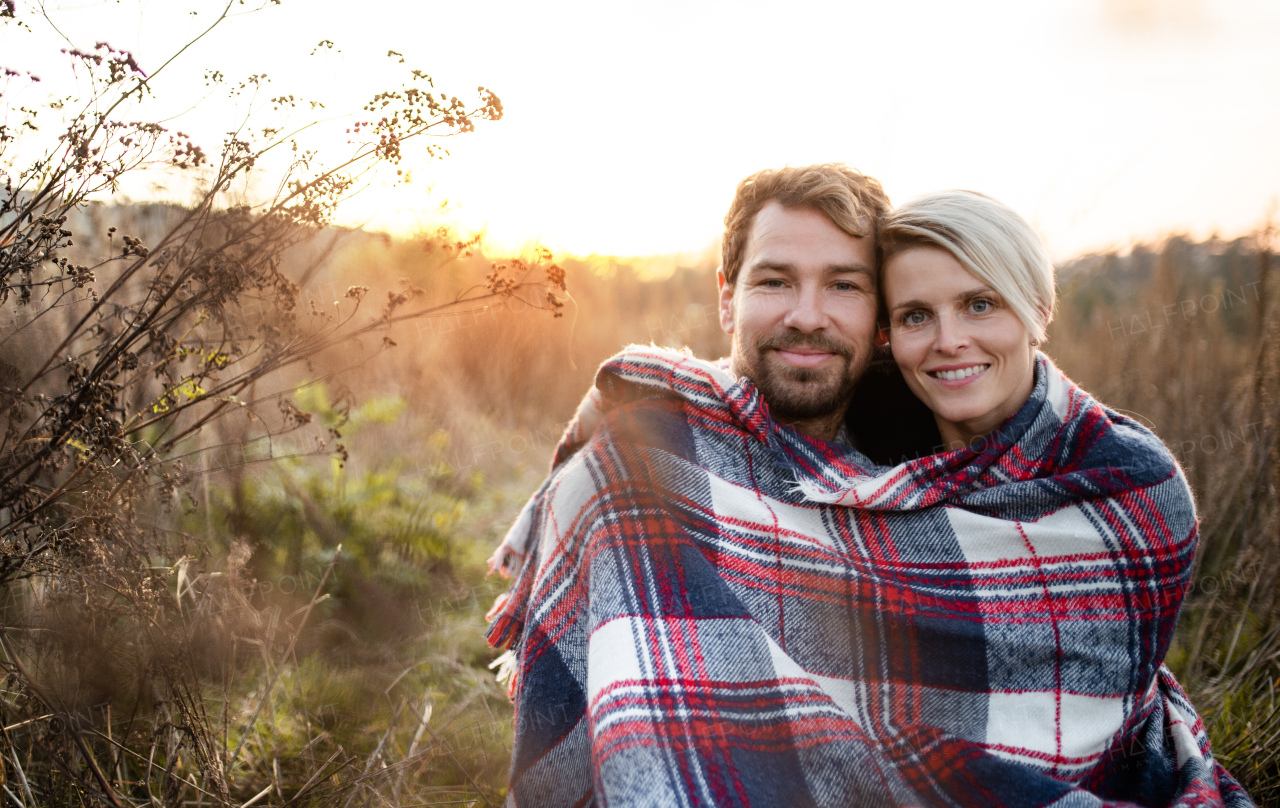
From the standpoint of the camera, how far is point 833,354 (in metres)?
2.20

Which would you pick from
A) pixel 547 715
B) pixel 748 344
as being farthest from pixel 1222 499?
pixel 547 715

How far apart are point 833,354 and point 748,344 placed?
25 centimetres

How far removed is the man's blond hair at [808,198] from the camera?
2.22 meters

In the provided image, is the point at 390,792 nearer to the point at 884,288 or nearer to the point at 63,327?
the point at 63,327

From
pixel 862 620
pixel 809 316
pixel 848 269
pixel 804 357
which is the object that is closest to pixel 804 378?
pixel 804 357

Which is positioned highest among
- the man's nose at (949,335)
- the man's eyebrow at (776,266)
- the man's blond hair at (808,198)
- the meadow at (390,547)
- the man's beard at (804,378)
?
the man's blond hair at (808,198)

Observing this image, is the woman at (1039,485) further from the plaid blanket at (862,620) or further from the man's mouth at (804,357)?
the man's mouth at (804,357)

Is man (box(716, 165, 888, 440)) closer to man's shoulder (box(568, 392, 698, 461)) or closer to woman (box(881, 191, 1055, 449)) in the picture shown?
woman (box(881, 191, 1055, 449))

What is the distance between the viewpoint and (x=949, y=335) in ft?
6.52

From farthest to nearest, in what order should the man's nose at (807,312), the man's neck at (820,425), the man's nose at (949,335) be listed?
the man's neck at (820,425), the man's nose at (807,312), the man's nose at (949,335)

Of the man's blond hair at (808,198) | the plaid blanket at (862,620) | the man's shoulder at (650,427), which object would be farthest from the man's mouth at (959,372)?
the man's shoulder at (650,427)

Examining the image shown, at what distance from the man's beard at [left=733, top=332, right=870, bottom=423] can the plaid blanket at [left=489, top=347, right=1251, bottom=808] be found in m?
0.20

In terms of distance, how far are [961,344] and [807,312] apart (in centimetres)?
42

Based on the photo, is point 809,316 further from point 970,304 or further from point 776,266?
point 970,304
